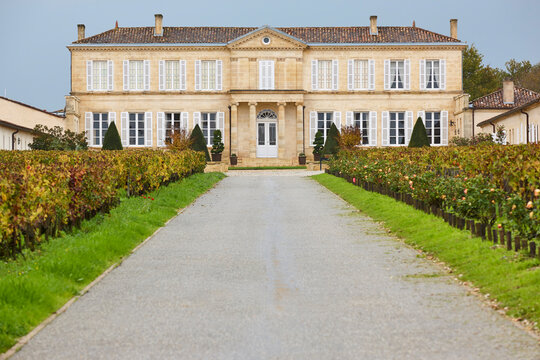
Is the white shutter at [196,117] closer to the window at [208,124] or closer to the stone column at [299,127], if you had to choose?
the window at [208,124]

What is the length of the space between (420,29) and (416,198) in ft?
126

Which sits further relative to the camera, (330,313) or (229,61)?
(229,61)

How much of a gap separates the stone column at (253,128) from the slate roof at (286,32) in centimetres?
495

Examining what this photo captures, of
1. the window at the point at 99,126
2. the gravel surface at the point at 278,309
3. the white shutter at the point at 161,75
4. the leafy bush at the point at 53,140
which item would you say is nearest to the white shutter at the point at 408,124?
the white shutter at the point at 161,75

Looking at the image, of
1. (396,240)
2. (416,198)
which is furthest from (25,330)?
(416,198)

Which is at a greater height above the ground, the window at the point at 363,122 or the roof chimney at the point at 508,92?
the roof chimney at the point at 508,92

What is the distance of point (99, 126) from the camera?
50.8 m

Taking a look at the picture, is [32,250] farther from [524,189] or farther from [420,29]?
[420,29]

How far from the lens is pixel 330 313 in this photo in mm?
7090

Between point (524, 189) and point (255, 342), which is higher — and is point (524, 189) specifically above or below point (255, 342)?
above

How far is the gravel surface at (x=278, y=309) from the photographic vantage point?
19.4 ft

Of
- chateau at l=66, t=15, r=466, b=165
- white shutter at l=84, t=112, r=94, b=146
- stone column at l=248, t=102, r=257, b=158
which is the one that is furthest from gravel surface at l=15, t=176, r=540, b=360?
white shutter at l=84, t=112, r=94, b=146

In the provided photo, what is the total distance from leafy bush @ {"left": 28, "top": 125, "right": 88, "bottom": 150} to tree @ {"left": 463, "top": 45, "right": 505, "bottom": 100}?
40.9 m

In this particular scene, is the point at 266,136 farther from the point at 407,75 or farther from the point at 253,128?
the point at 407,75
